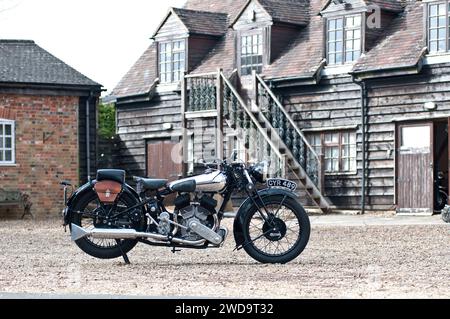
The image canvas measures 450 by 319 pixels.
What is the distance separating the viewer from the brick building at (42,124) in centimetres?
2762

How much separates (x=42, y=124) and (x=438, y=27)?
9805 millimetres

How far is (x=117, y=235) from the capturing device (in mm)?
12781

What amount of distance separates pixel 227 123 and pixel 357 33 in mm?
4125

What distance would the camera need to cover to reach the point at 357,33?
90.3 ft

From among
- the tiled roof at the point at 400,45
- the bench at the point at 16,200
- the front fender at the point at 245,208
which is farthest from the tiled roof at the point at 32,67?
the front fender at the point at 245,208

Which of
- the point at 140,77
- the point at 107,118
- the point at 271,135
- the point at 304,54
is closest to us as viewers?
the point at 271,135

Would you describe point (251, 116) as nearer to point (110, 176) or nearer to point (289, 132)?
point (289, 132)

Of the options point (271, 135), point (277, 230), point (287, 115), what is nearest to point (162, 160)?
point (271, 135)

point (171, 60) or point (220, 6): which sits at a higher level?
point (220, 6)

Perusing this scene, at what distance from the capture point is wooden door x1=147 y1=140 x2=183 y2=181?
31.9 meters

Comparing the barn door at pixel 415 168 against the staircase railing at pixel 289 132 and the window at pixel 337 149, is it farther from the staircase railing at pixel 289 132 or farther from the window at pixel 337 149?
the staircase railing at pixel 289 132

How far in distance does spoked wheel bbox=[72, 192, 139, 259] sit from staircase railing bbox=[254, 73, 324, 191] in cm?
1467

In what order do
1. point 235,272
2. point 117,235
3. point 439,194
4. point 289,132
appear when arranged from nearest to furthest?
point 235,272 → point 117,235 → point 439,194 → point 289,132
